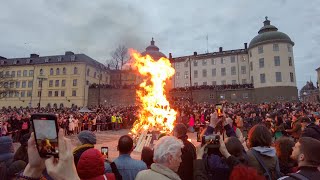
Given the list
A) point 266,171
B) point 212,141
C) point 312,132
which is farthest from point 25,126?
point 312,132

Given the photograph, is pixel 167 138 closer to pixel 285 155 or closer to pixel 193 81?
pixel 285 155

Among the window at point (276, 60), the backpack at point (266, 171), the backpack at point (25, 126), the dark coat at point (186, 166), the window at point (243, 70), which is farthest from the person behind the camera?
the window at point (243, 70)

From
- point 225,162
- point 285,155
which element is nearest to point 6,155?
point 225,162

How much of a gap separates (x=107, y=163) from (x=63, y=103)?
2675 inches

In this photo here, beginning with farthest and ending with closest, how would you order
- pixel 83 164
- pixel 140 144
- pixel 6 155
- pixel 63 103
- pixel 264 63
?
pixel 63 103 → pixel 264 63 → pixel 140 144 → pixel 6 155 → pixel 83 164

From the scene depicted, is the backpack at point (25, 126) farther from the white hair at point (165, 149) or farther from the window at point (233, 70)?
the window at point (233, 70)

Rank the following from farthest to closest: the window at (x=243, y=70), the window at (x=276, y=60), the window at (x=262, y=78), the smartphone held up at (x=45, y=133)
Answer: the window at (x=243, y=70) < the window at (x=262, y=78) < the window at (x=276, y=60) < the smartphone held up at (x=45, y=133)

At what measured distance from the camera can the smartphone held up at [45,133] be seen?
1.74 meters

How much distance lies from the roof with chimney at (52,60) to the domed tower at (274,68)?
48.2 m

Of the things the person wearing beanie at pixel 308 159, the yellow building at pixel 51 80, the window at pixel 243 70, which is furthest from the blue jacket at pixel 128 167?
the yellow building at pixel 51 80

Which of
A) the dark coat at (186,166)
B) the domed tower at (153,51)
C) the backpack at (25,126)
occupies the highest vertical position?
the domed tower at (153,51)

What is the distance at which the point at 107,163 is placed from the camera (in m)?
4.14

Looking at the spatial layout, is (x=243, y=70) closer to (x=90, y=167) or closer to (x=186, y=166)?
(x=186, y=166)

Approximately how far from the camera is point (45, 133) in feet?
5.97
